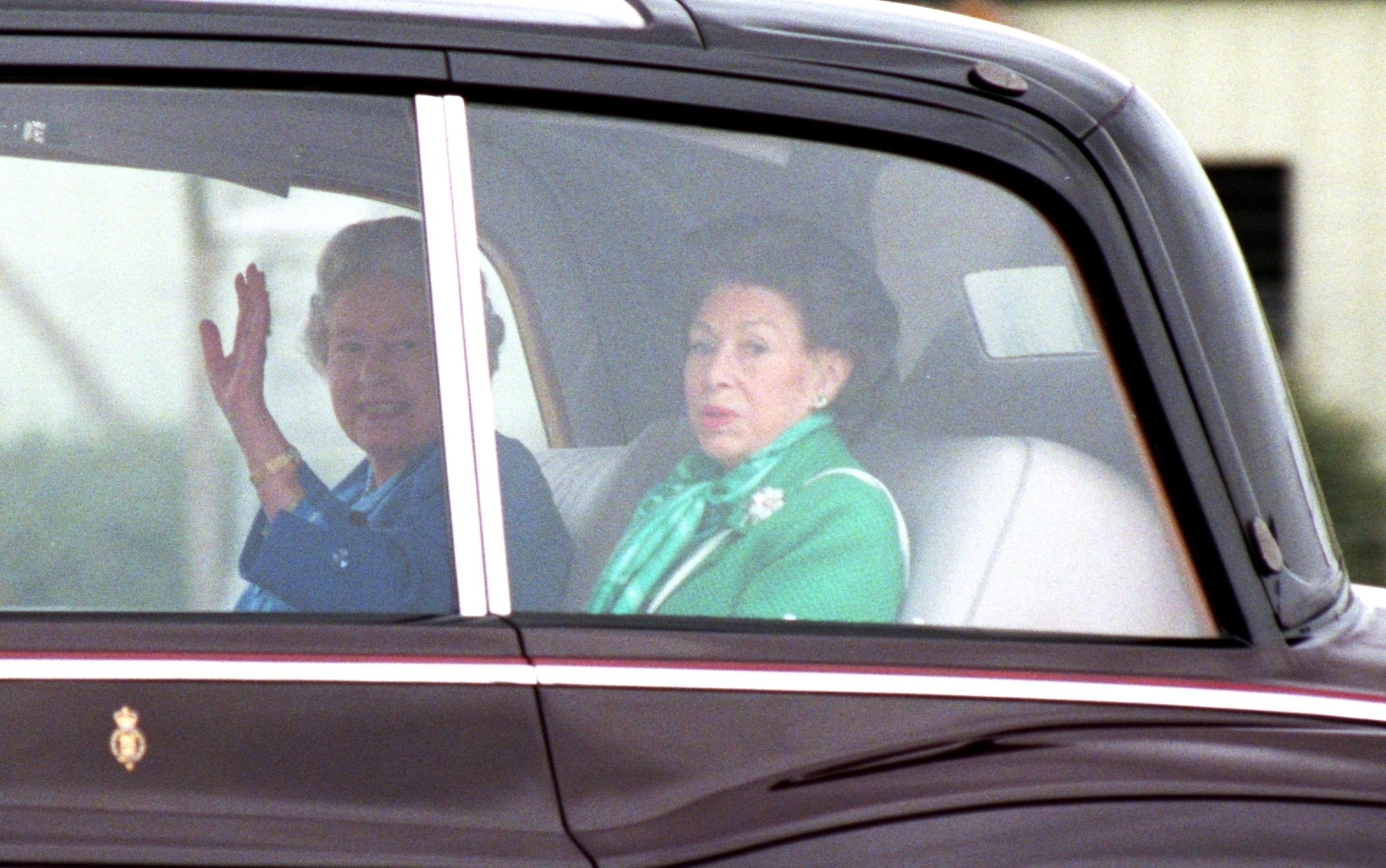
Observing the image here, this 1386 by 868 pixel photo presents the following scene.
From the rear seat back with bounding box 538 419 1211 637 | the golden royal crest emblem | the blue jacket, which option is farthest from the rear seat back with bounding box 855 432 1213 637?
the golden royal crest emblem

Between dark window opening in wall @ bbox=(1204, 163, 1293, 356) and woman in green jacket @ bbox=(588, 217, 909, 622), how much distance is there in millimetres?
7807

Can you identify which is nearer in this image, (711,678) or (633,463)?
(711,678)

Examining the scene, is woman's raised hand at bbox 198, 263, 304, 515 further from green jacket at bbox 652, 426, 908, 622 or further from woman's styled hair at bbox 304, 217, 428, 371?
green jacket at bbox 652, 426, 908, 622

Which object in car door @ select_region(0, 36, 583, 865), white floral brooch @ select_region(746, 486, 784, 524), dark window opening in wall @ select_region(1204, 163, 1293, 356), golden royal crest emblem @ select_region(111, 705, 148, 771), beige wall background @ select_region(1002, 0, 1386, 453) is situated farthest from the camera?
dark window opening in wall @ select_region(1204, 163, 1293, 356)

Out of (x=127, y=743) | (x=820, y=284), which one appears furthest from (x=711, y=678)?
(x=127, y=743)

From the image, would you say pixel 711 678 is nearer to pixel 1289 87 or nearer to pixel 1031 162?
pixel 1031 162

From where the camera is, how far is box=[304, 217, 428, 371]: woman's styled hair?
1876mm

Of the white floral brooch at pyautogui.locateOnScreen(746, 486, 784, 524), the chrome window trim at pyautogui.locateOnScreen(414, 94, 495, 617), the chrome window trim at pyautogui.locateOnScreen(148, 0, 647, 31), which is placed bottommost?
the white floral brooch at pyautogui.locateOnScreen(746, 486, 784, 524)

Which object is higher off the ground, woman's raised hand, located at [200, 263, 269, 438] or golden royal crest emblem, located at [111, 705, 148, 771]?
woman's raised hand, located at [200, 263, 269, 438]

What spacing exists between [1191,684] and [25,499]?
1.16 m

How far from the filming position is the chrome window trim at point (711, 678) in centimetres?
175

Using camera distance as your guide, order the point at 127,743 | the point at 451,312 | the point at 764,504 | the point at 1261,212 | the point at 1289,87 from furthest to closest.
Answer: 1. the point at 1261,212
2. the point at 1289,87
3. the point at 764,504
4. the point at 451,312
5. the point at 127,743

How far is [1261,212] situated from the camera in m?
9.42

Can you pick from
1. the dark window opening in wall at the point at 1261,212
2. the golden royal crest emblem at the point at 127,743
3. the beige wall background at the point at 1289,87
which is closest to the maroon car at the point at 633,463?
the golden royal crest emblem at the point at 127,743
